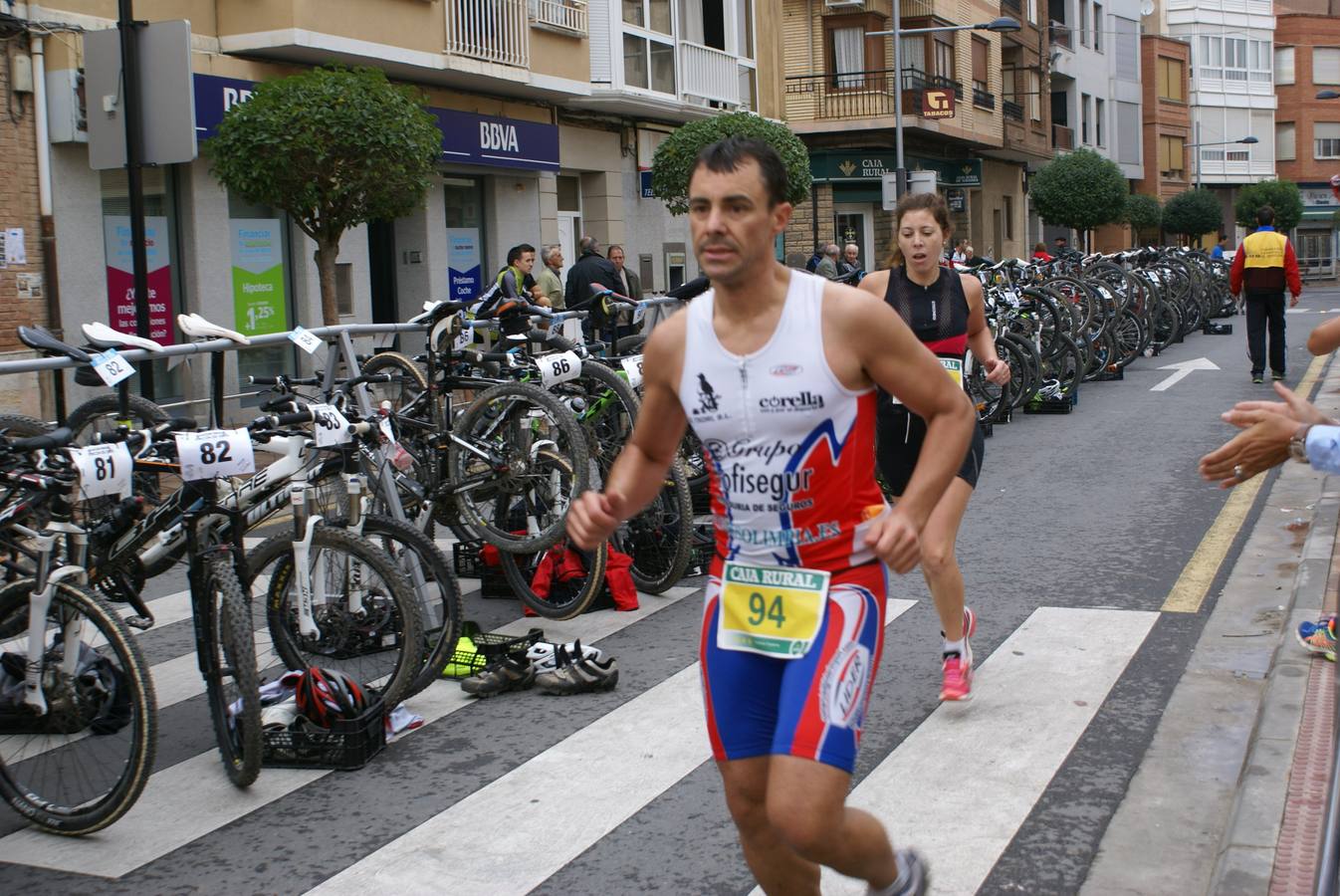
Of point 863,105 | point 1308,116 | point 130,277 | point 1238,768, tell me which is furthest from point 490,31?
point 1308,116

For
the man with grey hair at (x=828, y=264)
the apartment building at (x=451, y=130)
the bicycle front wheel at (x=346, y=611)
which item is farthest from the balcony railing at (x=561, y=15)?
the bicycle front wheel at (x=346, y=611)

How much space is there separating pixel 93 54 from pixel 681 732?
305 inches

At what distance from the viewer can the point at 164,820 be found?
4828mm

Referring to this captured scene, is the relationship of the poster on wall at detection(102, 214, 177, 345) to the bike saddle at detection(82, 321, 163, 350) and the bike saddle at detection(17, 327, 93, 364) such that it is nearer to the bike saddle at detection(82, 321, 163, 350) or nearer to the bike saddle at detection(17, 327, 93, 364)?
the bike saddle at detection(17, 327, 93, 364)

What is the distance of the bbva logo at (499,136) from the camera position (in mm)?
21297

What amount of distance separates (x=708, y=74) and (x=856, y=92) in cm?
1179

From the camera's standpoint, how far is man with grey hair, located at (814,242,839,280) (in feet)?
68.9

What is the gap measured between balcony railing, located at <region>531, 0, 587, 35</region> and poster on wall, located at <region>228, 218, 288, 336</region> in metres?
6.24

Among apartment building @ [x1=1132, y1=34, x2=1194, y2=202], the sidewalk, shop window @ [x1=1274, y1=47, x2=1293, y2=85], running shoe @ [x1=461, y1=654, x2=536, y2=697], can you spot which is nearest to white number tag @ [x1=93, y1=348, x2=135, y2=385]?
running shoe @ [x1=461, y1=654, x2=536, y2=697]

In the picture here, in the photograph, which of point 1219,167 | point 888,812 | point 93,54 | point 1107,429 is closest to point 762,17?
point 1107,429

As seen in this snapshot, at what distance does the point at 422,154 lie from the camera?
15094mm

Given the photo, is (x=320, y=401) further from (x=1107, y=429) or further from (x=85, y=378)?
(x=1107, y=429)

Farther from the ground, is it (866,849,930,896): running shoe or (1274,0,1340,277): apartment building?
(1274,0,1340,277): apartment building

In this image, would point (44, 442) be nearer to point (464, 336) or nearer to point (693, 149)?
point (464, 336)
